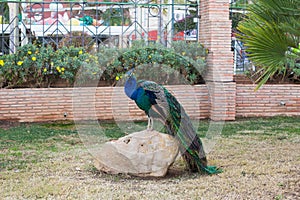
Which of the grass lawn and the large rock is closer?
the grass lawn

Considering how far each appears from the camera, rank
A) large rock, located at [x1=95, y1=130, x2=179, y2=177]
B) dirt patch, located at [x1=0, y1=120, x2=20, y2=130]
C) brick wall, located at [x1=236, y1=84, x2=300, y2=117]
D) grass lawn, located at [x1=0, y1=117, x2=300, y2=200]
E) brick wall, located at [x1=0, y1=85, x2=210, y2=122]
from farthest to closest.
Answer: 1. brick wall, located at [x1=236, y1=84, x2=300, y2=117]
2. brick wall, located at [x1=0, y1=85, x2=210, y2=122]
3. dirt patch, located at [x1=0, y1=120, x2=20, y2=130]
4. large rock, located at [x1=95, y1=130, x2=179, y2=177]
5. grass lawn, located at [x1=0, y1=117, x2=300, y2=200]

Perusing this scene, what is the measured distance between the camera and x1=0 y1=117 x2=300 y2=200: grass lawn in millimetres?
5121

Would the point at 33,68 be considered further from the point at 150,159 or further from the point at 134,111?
the point at 150,159

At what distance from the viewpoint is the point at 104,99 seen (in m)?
9.54

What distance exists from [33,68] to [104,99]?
1.39 meters

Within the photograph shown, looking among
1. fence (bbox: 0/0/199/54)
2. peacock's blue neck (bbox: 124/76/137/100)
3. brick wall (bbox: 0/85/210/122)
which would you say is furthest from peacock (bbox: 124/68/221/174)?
fence (bbox: 0/0/199/54)

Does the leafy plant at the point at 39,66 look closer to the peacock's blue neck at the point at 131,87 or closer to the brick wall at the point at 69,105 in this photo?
the brick wall at the point at 69,105

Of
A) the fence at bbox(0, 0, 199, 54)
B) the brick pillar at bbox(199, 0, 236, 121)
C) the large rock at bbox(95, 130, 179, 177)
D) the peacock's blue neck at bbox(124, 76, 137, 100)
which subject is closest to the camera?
the peacock's blue neck at bbox(124, 76, 137, 100)

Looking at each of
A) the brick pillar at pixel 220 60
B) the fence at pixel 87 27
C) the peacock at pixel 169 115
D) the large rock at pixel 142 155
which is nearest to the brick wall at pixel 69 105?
the brick pillar at pixel 220 60

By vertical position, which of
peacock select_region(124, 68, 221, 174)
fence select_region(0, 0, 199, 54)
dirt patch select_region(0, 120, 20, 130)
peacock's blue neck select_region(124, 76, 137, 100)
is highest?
fence select_region(0, 0, 199, 54)

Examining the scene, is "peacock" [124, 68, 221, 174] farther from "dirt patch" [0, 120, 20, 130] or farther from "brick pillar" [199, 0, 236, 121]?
"brick pillar" [199, 0, 236, 121]

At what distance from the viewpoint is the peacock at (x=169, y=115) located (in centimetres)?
550

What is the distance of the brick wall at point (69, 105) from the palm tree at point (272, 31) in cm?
308

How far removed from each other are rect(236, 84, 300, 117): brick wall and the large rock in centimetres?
472
